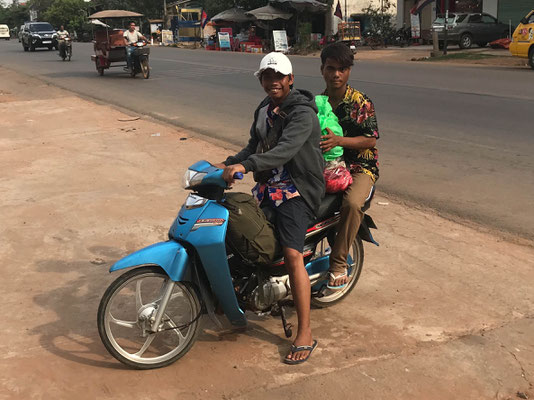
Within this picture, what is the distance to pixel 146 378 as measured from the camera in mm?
3197

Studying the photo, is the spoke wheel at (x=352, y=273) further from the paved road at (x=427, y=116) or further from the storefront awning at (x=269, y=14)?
the storefront awning at (x=269, y=14)

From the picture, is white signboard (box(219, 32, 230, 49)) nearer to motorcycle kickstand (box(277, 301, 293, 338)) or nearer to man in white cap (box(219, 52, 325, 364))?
man in white cap (box(219, 52, 325, 364))

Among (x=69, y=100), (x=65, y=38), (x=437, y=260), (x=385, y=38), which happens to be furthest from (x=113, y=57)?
(x=385, y=38)

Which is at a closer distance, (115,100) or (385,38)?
(115,100)

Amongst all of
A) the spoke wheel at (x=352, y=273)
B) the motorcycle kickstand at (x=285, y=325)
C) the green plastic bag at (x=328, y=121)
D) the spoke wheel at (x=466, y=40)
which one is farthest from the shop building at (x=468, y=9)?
the motorcycle kickstand at (x=285, y=325)

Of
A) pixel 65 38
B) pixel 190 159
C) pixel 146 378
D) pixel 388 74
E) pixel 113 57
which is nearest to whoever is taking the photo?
pixel 146 378

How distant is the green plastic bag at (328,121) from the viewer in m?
3.56

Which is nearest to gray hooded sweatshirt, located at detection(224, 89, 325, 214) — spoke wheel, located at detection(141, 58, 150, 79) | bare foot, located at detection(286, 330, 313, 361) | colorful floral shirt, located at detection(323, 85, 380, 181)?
colorful floral shirt, located at detection(323, 85, 380, 181)

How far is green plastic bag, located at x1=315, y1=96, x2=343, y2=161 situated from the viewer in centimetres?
356

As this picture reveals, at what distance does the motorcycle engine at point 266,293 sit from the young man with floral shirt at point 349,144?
0.41 m

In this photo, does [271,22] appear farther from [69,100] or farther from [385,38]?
[69,100]

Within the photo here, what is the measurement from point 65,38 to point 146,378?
27.1 metres

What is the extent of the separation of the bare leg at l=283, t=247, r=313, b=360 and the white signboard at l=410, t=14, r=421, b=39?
3157cm

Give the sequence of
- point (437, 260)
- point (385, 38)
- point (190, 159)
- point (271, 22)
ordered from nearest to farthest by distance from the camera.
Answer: point (437, 260) → point (190, 159) → point (385, 38) → point (271, 22)
